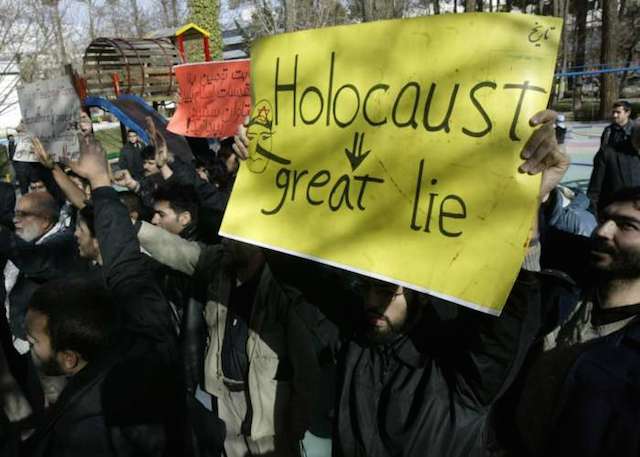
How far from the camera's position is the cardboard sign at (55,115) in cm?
326

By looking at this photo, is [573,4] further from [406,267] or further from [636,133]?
[406,267]

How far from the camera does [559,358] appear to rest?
5.02 feet

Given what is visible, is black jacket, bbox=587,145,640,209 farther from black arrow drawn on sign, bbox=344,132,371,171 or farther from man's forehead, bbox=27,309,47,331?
man's forehead, bbox=27,309,47,331

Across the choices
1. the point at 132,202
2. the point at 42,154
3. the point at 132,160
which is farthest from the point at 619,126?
the point at 132,160

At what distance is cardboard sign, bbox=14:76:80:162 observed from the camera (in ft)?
10.7

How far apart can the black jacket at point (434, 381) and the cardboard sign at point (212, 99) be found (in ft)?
7.92

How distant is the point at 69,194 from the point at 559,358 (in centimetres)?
244

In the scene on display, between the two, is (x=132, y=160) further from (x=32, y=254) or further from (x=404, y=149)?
(x=404, y=149)

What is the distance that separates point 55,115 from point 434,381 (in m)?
2.81

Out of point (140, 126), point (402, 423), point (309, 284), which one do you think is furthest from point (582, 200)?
point (140, 126)

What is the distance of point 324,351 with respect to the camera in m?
2.97

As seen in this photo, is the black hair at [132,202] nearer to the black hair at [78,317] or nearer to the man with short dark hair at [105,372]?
the man with short dark hair at [105,372]

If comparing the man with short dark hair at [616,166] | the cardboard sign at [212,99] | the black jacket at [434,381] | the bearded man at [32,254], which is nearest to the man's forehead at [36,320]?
the black jacket at [434,381]

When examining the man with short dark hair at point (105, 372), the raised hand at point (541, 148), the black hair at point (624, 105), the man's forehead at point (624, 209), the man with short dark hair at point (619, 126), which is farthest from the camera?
the black hair at point (624, 105)
